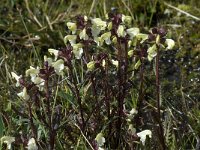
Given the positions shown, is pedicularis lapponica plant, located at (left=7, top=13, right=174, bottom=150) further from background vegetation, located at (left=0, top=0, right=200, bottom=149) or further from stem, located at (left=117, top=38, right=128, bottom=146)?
background vegetation, located at (left=0, top=0, right=200, bottom=149)

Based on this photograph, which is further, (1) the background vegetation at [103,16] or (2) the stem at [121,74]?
(1) the background vegetation at [103,16]

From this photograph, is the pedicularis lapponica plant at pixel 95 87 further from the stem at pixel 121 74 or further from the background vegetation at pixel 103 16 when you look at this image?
the background vegetation at pixel 103 16

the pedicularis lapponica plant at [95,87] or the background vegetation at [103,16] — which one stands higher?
the pedicularis lapponica plant at [95,87]

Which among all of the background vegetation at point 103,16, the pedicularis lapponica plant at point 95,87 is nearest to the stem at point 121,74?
the pedicularis lapponica plant at point 95,87

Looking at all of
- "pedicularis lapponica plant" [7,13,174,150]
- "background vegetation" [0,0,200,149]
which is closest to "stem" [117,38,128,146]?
"pedicularis lapponica plant" [7,13,174,150]

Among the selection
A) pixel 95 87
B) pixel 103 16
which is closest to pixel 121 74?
pixel 95 87

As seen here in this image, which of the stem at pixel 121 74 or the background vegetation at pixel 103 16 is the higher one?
the stem at pixel 121 74

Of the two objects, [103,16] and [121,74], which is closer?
[121,74]

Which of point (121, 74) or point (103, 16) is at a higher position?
point (121, 74)

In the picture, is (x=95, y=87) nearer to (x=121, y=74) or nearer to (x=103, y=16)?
(x=121, y=74)
